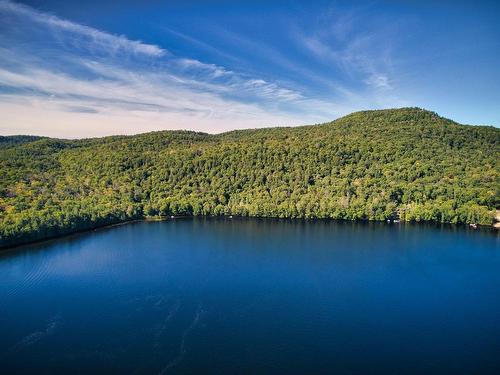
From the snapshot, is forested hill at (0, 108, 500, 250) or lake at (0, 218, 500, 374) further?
forested hill at (0, 108, 500, 250)

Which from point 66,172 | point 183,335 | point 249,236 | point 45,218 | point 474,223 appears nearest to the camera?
point 183,335

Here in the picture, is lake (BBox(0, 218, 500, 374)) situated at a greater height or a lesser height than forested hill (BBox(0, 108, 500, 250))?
lesser

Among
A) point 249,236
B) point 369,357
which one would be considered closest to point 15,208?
point 249,236

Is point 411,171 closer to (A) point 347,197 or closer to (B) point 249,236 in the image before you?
(A) point 347,197

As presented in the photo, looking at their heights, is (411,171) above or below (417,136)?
below
